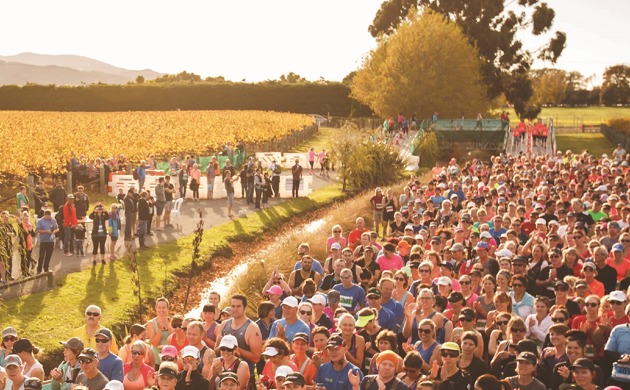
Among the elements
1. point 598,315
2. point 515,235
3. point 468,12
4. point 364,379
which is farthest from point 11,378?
point 468,12

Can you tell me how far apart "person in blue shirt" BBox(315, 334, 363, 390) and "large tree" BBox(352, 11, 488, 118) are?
48239 mm

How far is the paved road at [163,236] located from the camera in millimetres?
16484

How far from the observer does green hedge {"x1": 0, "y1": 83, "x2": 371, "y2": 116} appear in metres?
88.9

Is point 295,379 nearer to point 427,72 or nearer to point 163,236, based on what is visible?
point 163,236

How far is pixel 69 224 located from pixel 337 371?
→ 13344mm

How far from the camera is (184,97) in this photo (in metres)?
91.4

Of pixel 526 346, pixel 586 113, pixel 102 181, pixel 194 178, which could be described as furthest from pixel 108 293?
pixel 586 113

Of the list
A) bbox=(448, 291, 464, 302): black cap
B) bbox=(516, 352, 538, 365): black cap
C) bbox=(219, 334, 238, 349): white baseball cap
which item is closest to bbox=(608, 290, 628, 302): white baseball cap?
bbox=(448, 291, 464, 302): black cap

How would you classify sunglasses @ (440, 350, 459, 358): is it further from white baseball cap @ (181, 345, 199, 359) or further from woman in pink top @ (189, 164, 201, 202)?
woman in pink top @ (189, 164, 201, 202)

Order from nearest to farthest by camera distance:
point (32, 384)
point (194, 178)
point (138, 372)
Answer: point (32, 384) → point (138, 372) → point (194, 178)

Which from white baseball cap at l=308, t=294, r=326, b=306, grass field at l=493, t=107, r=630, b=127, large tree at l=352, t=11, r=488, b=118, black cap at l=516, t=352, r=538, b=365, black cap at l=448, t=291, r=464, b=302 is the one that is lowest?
white baseball cap at l=308, t=294, r=326, b=306

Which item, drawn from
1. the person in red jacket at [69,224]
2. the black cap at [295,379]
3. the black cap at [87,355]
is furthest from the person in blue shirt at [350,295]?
the person in red jacket at [69,224]

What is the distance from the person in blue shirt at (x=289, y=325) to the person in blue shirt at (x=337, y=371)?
1319 millimetres

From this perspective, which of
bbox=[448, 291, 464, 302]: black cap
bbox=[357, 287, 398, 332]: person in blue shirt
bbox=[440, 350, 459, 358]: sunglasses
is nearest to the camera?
bbox=[440, 350, 459, 358]: sunglasses
